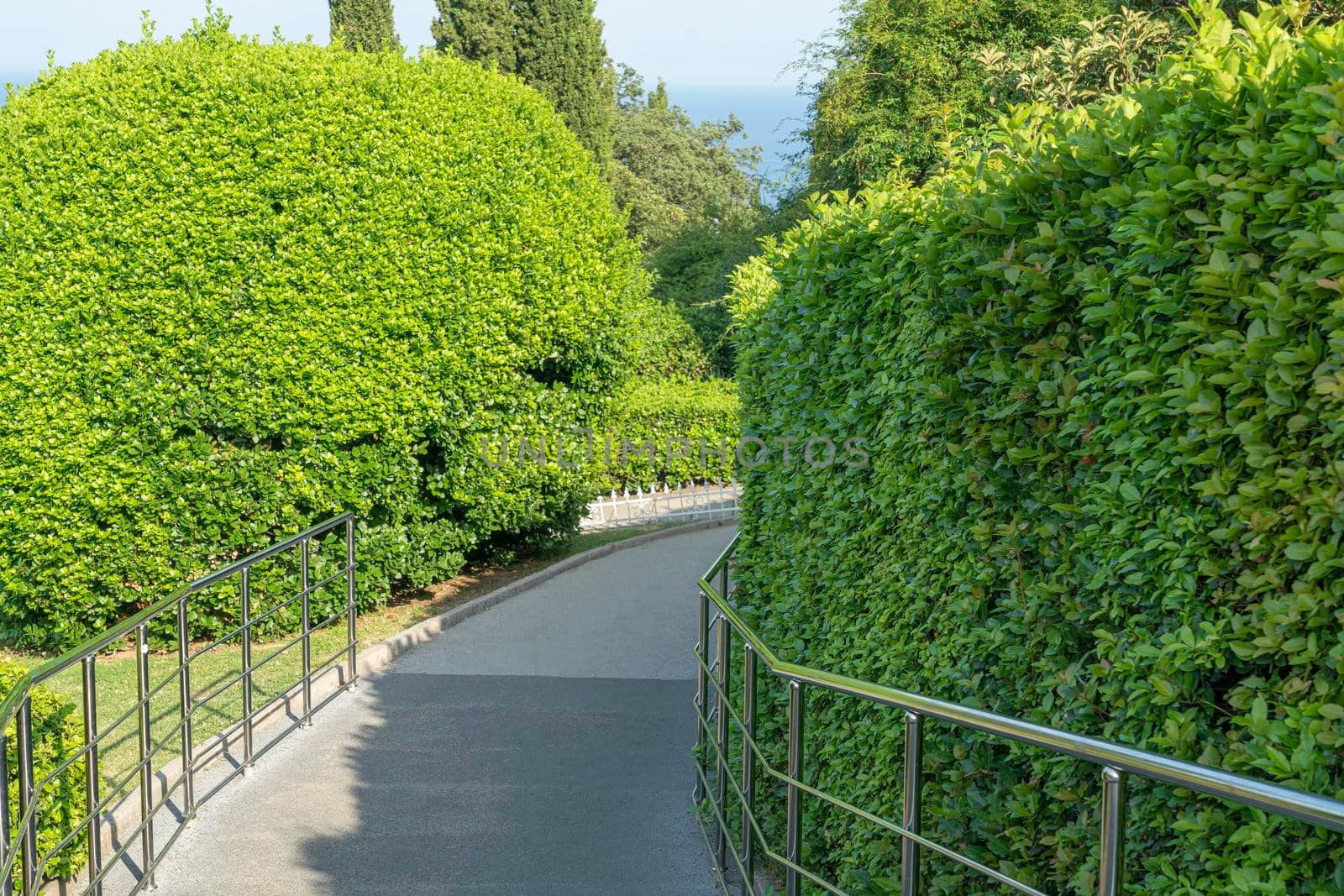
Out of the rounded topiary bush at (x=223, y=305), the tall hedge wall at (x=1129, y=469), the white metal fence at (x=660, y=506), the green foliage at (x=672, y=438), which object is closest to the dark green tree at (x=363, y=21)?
the green foliage at (x=672, y=438)

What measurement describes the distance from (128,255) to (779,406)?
6.71 meters

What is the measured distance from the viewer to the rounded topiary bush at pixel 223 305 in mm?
10094

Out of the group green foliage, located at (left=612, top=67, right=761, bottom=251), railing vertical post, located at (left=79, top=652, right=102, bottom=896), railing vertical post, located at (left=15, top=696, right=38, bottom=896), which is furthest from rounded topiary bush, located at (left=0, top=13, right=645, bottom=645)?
green foliage, located at (left=612, top=67, right=761, bottom=251)

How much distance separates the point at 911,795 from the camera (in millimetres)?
3186

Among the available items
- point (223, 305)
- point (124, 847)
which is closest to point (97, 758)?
point (124, 847)

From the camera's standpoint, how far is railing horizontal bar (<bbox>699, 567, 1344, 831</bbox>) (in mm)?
1810

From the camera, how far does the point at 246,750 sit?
6.71 meters

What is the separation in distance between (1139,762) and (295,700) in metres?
7.21

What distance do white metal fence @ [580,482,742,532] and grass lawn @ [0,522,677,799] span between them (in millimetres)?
4778

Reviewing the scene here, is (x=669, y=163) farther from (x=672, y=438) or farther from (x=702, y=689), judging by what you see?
(x=702, y=689)

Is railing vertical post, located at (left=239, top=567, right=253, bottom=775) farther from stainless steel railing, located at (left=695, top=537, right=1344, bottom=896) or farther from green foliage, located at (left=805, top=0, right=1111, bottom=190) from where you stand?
green foliage, located at (left=805, top=0, right=1111, bottom=190)

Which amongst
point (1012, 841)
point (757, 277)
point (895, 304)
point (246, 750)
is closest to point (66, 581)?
point (246, 750)

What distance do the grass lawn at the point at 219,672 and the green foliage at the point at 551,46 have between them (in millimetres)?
18969

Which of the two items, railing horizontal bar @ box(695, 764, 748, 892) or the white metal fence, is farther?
the white metal fence
